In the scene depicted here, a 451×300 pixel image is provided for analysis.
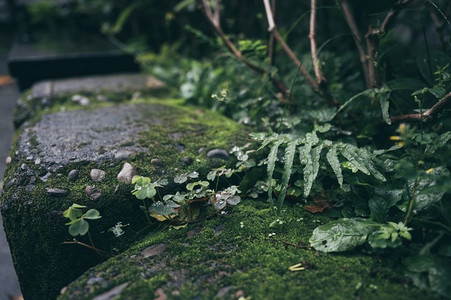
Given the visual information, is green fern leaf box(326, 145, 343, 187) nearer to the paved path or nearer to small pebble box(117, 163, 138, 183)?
small pebble box(117, 163, 138, 183)

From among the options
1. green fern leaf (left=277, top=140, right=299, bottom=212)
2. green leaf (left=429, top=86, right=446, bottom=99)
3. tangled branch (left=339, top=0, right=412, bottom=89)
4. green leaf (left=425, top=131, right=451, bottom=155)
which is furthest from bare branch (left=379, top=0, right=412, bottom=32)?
green fern leaf (left=277, top=140, right=299, bottom=212)

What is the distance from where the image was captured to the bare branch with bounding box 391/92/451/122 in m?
1.68

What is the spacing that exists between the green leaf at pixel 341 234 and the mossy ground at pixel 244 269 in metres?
0.03

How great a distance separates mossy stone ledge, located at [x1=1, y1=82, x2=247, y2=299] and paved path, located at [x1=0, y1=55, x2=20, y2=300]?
1.76ft

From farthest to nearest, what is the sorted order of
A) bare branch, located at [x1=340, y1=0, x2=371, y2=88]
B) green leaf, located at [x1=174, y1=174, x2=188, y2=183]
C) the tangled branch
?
1. bare branch, located at [x1=340, y1=0, x2=371, y2=88]
2. the tangled branch
3. green leaf, located at [x1=174, y1=174, x2=188, y2=183]

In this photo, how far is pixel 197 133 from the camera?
230 centimetres

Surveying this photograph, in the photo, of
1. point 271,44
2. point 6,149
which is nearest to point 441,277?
point 271,44

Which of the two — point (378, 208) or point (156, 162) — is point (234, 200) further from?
point (378, 208)

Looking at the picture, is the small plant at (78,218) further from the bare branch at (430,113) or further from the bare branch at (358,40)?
the bare branch at (358,40)

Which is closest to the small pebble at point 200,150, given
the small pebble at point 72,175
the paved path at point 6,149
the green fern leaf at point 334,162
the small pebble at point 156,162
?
the small pebble at point 156,162

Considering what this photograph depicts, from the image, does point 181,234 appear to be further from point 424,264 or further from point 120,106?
point 120,106

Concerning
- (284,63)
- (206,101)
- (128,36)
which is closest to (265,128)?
(206,101)

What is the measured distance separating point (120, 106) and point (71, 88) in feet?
2.32

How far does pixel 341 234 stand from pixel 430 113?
725 mm
